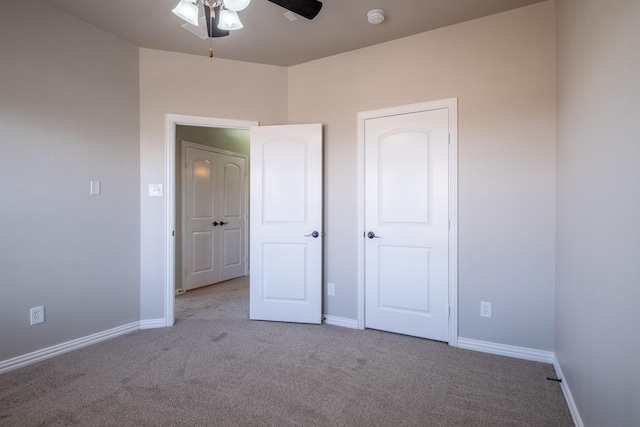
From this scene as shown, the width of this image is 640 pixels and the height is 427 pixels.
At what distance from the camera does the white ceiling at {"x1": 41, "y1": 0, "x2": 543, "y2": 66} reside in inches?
97.3

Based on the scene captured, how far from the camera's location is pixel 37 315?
2.45 meters

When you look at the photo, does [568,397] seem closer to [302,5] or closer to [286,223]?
[286,223]

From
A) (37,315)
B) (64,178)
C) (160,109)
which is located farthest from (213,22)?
(37,315)

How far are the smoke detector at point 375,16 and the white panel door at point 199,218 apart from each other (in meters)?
3.05

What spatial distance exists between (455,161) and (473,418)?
179cm

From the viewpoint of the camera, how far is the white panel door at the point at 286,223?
3.25 meters

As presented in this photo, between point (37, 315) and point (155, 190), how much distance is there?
→ 1.31 m

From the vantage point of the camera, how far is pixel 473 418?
175 centimetres

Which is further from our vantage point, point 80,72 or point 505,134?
point 80,72

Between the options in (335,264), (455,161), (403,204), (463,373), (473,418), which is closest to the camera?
(473,418)

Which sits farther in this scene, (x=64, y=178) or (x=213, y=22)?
(x=64, y=178)

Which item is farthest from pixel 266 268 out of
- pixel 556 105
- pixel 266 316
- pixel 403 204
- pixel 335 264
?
pixel 556 105

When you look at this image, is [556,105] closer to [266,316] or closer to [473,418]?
[473,418]

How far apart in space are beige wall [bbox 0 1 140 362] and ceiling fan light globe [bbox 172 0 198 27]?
1.41 meters
